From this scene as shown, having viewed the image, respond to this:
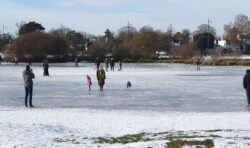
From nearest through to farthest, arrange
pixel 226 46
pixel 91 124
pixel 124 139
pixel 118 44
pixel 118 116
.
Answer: pixel 124 139 < pixel 91 124 < pixel 118 116 < pixel 118 44 < pixel 226 46

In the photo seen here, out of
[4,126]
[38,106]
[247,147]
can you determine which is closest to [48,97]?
[38,106]

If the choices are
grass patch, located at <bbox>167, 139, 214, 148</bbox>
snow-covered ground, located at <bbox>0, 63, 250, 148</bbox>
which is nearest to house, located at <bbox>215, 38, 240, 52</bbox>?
snow-covered ground, located at <bbox>0, 63, 250, 148</bbox>

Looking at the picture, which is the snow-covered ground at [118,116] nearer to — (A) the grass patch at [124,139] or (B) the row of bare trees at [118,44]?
(A) the grass patch at [124,139]

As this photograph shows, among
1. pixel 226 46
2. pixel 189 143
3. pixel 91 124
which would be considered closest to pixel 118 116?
pixel 91 124

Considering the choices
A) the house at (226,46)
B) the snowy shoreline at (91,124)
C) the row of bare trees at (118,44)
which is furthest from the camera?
the house at (226,46)

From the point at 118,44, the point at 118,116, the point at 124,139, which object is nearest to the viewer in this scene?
the point at 124,139

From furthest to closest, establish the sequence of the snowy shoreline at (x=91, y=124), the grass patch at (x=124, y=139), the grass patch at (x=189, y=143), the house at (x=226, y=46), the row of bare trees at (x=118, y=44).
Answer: the house at (x=226, y=46)
the row of bare trees at (x=118, y=44)
the snowy shoreline at (x=91, y=124)
the grass patch at (x=124, y=139)
the grass patch at (x=189, y=143)

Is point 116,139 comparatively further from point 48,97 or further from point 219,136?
point 48,97

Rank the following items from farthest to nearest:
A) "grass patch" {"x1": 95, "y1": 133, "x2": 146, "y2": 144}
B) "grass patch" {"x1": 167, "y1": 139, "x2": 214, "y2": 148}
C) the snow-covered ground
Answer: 1. the snow-covered ground
2. "grass patch" {"x1": 95, "y1": 133, "x2": 146, "y2": 144}
3. "grass patch" {"x1": 167, "y1": 139, "x2": 214, "y2": 148}

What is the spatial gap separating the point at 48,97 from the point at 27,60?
74.7 metres

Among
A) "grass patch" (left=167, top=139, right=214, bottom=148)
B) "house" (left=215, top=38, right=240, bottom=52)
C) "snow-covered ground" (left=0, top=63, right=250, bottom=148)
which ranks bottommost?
"snow-covered ground" (left=0, top=63, right=250, bottom=148)

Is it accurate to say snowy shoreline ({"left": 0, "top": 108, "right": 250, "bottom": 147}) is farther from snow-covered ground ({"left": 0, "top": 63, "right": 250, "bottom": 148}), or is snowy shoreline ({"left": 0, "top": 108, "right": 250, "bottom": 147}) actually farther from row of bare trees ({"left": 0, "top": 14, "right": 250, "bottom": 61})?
row of bare trees ({"left": 0, "top": 14, "right": 250, "bottom": 61})

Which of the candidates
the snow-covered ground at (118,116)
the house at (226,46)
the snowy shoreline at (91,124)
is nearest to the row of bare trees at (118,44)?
the house at (226,46)

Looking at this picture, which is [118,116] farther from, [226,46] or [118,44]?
[226,46]
